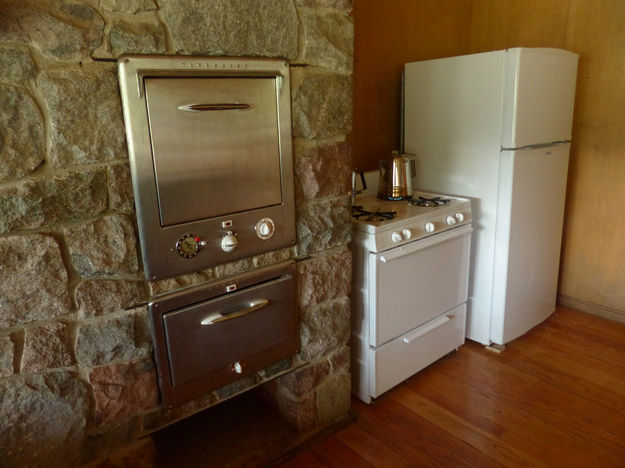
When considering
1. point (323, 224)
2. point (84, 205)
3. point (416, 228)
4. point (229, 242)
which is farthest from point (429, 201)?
point (84, 205)

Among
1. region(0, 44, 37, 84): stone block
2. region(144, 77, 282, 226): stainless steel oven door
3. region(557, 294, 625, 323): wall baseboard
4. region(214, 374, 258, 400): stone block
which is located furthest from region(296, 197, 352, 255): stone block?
region(557, 294, 625, 323): wall baseboard

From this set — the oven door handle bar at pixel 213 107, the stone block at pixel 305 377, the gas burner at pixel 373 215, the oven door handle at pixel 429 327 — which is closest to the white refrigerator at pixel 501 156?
the oven door handle at pixel 429 327

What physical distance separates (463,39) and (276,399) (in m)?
2.58

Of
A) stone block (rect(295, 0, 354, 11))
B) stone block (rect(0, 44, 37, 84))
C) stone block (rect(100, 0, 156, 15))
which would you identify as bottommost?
stone block (rect(0, 44, 37, 84))

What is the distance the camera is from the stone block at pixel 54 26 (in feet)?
3.40

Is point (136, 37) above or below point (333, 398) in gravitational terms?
above

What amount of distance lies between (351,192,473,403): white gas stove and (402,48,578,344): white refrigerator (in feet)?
0.51

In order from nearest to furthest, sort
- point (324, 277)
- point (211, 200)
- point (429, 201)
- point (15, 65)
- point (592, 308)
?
1. point (15, 65)
2. point (211, 200)
3. point (324, 277)
4. point (429, 201)
5. point (592, 308)

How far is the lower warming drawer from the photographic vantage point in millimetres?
2059

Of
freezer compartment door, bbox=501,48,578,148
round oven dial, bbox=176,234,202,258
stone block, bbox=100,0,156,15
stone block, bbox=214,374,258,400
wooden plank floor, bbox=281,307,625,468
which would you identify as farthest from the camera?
freezer compartment door, bbox=501,48,578,148

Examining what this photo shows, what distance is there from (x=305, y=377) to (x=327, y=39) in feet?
4.15

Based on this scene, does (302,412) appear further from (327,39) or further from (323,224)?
(327,39)

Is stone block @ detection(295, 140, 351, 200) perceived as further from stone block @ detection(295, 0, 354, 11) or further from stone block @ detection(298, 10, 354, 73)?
stone block @ detection(295, 0, 354, 11)

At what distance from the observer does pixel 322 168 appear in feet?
5.36
